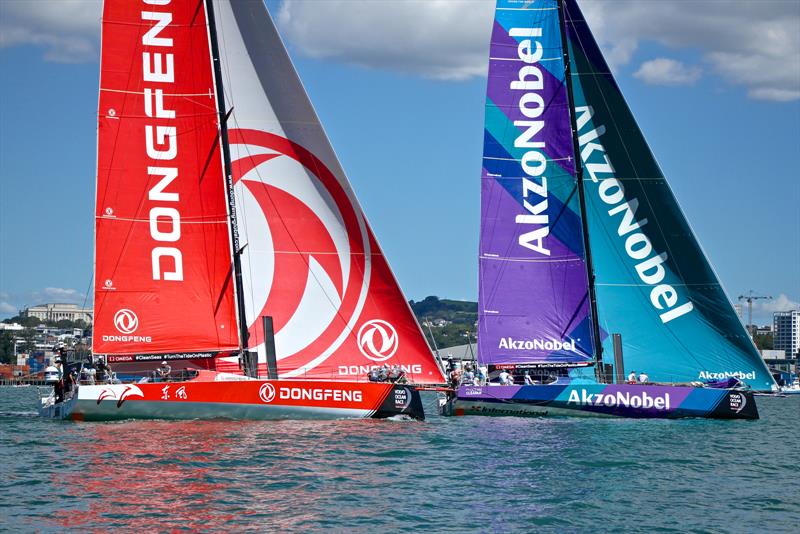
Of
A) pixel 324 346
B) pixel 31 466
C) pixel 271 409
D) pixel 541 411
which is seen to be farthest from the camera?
pixel 541 411

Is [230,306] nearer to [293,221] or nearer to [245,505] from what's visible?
[293,221]

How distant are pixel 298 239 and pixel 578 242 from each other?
26.8ft

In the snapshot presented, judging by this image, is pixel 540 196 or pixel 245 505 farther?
pixel 540 196

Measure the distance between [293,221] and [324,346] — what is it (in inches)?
111

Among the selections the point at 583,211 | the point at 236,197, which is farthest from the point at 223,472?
the point at 583,211

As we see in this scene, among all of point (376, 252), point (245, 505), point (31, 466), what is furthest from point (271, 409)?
point (245, 505)

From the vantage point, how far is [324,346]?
26625 millimetres

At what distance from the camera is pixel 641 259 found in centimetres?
3114

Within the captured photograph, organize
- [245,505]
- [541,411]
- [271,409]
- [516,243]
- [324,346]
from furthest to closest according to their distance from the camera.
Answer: [516,243] → [541,411] → [324,346] → [271,409] → [245,505]

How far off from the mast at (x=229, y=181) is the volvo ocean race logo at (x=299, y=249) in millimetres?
291

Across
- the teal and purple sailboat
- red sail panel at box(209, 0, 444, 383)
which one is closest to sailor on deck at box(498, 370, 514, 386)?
the teal and purple sailboat

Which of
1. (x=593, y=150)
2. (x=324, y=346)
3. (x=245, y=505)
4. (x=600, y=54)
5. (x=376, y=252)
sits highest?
(x=600, y=54)

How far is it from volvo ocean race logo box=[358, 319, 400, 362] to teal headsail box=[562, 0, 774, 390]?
727cm

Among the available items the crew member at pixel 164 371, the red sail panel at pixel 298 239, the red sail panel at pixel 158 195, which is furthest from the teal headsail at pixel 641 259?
the crew member at pixel 164 371
